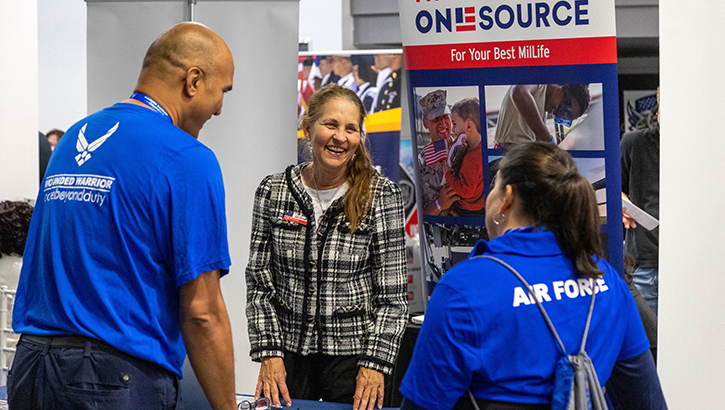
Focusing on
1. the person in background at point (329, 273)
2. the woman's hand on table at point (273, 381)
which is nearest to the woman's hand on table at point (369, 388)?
the person in background at point (329, 273)

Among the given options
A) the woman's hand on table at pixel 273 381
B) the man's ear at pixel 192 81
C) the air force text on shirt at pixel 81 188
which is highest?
the man's ear at pixel 192 81

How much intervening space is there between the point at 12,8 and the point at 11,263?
4.19 ft

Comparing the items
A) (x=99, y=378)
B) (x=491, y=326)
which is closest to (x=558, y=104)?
(x=491, y=326)

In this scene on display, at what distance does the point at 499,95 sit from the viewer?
6.38ft

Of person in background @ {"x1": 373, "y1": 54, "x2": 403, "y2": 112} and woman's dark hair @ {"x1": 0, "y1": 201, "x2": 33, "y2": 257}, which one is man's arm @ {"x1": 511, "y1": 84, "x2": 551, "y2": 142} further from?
person in background @ {"x1": 373, "y1": 54, "x2": 403, "y2": 112}

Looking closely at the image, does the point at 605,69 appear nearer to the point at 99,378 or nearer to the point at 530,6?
the point at 530,6

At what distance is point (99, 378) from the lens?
1106 millimetres

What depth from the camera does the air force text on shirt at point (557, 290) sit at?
1.09 m

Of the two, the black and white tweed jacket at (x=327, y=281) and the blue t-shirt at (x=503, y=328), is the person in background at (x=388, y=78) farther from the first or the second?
the blue t-shirt at (x=503, y=328)

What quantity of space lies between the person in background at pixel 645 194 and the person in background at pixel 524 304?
7.88 feet

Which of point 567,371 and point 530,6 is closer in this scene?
point 567,371

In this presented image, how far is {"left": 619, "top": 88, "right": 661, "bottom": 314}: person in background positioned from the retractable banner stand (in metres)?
1.66

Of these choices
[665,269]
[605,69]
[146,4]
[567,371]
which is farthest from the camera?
[146,4]

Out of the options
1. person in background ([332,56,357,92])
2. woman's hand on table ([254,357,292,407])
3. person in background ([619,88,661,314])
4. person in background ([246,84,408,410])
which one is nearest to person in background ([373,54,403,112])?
person in background ([332,56,357,92])
